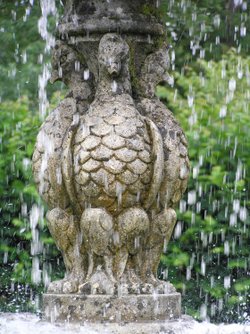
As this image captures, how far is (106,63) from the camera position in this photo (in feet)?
17.3

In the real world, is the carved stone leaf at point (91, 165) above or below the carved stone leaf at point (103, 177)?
above

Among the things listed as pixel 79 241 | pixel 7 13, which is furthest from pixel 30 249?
pixel 7 13

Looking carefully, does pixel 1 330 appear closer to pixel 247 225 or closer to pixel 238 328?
pixel 238 328

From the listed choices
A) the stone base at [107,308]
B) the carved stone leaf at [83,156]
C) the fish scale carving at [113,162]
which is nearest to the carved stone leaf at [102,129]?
the fish scale carving at [113,162]

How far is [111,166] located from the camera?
A: 504 cm

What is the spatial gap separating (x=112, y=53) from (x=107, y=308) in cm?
143

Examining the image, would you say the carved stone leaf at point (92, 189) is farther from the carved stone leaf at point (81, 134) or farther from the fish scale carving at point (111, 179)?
the carved stone leaf at point (81, 134)

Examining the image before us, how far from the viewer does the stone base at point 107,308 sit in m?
5.04

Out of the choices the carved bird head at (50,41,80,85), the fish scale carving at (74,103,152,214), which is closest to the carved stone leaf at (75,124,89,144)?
the fish scale carving at (74,103,152,214)

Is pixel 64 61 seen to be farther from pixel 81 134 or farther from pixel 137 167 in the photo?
pixel 137 167

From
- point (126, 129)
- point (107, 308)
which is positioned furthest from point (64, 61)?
point (107, 308)

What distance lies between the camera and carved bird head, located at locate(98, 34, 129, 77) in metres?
5.25

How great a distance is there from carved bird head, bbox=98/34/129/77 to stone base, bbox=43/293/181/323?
128 cm

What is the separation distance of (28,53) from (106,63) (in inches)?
369
